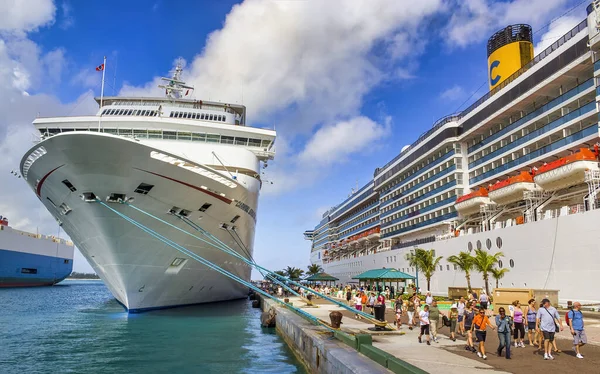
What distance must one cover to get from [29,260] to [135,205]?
2356 inches

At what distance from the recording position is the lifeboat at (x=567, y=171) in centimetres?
2033

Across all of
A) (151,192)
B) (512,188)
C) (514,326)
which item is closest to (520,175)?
(512,188)

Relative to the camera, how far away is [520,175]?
24.9 meters

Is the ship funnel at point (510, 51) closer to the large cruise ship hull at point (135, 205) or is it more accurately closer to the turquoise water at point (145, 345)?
the large cruise ship hull at point (135, 205)

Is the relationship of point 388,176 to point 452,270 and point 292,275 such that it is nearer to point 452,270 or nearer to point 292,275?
point 452,270

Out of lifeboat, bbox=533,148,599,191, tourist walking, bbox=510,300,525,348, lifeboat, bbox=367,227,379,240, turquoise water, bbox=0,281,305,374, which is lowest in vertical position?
turquoise water, bbox=0,281,305,374

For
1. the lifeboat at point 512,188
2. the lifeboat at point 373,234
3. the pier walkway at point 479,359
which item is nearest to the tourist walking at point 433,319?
the pier walkway at point 479,359

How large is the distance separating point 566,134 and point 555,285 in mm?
8330

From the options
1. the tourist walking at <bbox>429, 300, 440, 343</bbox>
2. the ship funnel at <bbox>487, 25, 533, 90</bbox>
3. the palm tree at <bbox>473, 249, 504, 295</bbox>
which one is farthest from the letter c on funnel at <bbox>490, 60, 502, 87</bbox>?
the tourist walking at <bbox>429, 300, 440, 343</bbox>

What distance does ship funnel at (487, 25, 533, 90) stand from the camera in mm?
32500

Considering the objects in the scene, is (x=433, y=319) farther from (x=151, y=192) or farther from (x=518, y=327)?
(x=151, y=192)

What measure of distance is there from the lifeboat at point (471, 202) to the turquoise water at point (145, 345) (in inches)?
659

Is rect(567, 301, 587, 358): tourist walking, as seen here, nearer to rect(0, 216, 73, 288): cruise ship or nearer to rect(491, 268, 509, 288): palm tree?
rect(491, 268, 509, 288): palm tree

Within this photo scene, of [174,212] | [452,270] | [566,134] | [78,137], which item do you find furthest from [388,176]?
[78,137]
